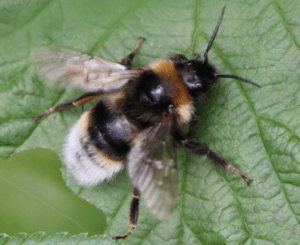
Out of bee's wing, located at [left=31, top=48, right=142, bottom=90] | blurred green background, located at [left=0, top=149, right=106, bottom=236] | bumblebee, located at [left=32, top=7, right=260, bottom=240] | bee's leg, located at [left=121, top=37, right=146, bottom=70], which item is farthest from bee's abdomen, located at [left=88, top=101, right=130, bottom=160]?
blurred green background, located at [left=0, top=149, right=106, bottom=236]

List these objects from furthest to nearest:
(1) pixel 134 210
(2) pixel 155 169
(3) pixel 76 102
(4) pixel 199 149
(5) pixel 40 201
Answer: (5) pixel 40 201 → (3) pixel 76 102 → (1) pixel 134 210 → (4) pixel 199 149 → (2) pixel 155 169

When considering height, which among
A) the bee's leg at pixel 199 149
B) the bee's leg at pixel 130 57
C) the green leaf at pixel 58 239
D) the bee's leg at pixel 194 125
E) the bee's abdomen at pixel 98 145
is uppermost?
the bee's leg at pixel 130 57

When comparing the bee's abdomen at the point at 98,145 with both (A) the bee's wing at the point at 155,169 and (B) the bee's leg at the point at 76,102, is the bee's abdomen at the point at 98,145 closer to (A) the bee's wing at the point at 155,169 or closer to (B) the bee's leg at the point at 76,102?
(A) the bee's wing at the point at 155,169

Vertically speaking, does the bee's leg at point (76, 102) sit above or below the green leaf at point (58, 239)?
above

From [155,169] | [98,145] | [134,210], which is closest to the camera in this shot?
[155,169]

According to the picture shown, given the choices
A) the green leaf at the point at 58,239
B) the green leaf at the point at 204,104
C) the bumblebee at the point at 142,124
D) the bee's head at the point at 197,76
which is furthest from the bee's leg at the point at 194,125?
the green leaf at the point at 58,239

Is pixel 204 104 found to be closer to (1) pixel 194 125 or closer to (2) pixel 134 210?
(1) pixel 194 125

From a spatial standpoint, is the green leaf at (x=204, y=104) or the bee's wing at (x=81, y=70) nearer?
the green leaf at (x=204, y=104)

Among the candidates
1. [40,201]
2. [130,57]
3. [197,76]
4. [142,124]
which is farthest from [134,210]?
[130,57]

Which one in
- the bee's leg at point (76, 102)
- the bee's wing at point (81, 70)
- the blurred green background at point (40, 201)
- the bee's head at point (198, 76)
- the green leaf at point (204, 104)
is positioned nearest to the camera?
the bee's head at point (198, 76)
